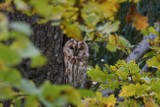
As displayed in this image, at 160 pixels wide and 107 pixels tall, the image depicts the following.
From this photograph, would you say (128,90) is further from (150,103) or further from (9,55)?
(9,55)

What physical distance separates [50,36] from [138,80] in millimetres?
441

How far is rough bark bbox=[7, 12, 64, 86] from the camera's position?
6.11ft

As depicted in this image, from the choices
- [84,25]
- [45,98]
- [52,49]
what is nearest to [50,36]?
[52,49]

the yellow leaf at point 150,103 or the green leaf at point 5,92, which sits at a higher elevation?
the green leaf at point 5,92

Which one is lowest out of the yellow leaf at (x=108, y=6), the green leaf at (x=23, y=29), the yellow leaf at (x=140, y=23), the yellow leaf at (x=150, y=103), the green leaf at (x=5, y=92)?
the yellow leaf at (x=150, y=103)

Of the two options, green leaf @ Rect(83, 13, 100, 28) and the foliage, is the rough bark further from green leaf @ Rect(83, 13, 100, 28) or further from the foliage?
green leaf @ Rect(83, 13, 100, 28)

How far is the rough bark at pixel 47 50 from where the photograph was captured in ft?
6.11

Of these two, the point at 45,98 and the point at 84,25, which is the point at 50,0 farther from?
the point at 45,98

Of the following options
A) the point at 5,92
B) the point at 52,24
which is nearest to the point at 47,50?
the point at 52,24

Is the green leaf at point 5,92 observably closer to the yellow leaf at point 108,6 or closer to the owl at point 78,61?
the yellow leaf at point 108,6

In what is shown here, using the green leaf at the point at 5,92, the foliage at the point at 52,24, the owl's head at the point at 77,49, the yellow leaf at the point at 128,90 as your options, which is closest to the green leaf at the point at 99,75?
the yellow leaf at the point at 128,90

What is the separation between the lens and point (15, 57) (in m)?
0.55

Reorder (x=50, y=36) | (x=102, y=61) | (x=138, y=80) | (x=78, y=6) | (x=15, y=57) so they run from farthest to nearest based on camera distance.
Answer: (x=102, y=61) < (x=50, y=36) < (x=138, y=80) < (x=78, y=6) < (x=15, y=57)

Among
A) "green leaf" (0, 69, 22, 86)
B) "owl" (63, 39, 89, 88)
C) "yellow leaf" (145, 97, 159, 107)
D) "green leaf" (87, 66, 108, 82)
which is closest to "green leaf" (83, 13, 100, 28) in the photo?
"green leaf" (0, 69, 22, 86)
